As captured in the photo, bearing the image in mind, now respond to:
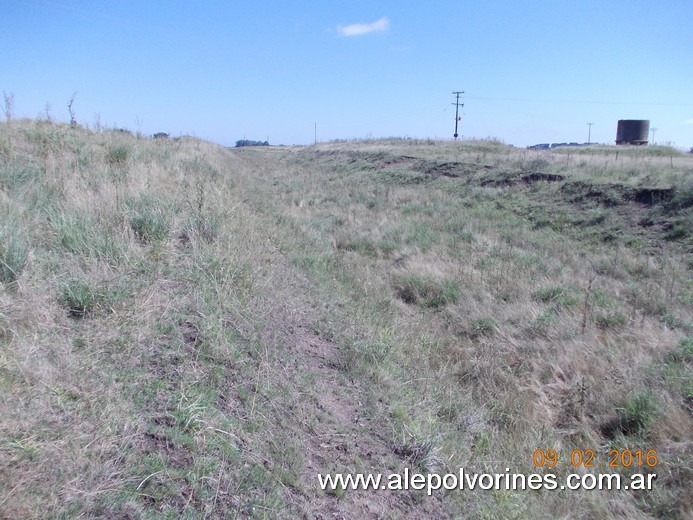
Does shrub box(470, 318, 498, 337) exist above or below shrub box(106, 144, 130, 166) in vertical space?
below

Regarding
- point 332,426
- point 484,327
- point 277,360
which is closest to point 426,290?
point 484,327

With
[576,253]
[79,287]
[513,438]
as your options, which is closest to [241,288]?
[79,287]

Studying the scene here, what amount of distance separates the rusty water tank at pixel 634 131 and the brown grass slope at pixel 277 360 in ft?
145

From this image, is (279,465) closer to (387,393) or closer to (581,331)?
(387,393)

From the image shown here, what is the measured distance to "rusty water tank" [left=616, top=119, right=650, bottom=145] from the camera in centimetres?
4712

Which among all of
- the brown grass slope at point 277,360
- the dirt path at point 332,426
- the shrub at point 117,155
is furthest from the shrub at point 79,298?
the shrub at point 117,155

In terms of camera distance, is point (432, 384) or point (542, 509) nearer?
point (542, 509)

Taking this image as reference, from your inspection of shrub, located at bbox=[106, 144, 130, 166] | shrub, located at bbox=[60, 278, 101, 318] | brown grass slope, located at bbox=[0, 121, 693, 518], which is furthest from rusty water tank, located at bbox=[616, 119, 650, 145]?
shrub, located at bbox=[60, 278, 101, 318]

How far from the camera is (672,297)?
7781mm

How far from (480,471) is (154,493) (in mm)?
2686

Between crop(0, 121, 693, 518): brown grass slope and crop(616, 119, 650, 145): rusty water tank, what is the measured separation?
1744 inches

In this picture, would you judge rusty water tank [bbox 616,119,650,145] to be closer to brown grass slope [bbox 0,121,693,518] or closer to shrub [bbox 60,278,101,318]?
brown grass slope [bbox 0,121,693,518]

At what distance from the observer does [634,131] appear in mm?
47594

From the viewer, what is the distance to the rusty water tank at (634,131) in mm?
47125
